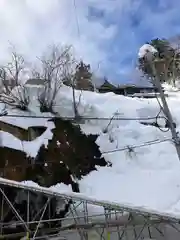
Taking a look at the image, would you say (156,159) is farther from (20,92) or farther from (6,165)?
(20,92)

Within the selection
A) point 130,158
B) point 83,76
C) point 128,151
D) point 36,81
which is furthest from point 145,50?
point 83,76

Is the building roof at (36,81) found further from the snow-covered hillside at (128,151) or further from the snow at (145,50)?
the snow at (145,50)

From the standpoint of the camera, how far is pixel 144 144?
1761cm

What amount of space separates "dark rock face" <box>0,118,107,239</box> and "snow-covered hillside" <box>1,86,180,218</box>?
17.6 inches

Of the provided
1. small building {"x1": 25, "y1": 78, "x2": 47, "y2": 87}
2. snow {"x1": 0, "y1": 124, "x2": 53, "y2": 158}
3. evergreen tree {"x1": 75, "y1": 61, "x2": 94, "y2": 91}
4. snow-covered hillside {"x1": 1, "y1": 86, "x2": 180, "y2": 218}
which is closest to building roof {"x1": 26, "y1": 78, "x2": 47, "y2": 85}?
small building {"x1": 25, "y1": 78, "x2": 47, "y2": 87}

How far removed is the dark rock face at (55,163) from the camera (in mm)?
12930

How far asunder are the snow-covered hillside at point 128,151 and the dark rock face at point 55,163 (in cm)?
45

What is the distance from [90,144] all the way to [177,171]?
14.2 ft

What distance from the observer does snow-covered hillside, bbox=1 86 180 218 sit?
45.9 feet

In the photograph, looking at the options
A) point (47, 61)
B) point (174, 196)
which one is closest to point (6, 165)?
point (174, 196)

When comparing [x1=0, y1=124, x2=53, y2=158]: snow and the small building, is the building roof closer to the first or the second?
the small building

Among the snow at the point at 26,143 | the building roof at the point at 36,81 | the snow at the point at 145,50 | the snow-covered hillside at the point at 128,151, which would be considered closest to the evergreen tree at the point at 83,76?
the snow-covered hillside at the point at 128,151

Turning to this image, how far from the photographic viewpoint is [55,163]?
14820mm

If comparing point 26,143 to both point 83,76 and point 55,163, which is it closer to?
point 55,163
